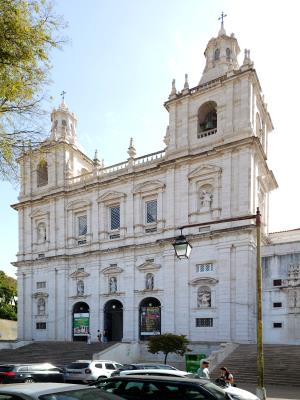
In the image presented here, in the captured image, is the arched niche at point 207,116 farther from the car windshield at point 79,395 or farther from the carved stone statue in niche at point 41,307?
the car windshield at point 79,395

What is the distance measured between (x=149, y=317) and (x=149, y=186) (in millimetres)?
11550

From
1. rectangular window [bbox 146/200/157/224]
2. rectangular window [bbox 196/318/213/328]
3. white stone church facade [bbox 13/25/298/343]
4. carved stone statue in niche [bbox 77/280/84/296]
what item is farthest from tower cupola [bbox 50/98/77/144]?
rectangular window [bbox 196/318/213/328]

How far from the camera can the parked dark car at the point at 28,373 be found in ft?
61.7

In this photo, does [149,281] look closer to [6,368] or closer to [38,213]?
[38,213]

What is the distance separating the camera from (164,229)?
Result: 1490 inches

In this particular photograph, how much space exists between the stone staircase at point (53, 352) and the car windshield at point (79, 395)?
1094 inches

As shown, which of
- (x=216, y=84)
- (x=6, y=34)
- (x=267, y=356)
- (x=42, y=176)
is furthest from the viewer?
(x=42, y=176)

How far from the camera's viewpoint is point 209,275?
34.8 m

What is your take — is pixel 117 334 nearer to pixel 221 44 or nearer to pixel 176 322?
pixel 176 322

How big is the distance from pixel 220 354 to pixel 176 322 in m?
7.58

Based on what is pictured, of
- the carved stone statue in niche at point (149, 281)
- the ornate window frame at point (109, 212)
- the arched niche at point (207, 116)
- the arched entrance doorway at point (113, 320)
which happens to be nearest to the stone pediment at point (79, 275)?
the arched entrance doorway at point (113, 320)

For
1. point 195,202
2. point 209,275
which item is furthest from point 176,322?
point 195,202

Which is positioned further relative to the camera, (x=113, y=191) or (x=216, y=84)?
(x=113, y=191)

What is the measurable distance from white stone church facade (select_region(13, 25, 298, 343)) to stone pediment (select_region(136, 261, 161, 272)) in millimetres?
88
